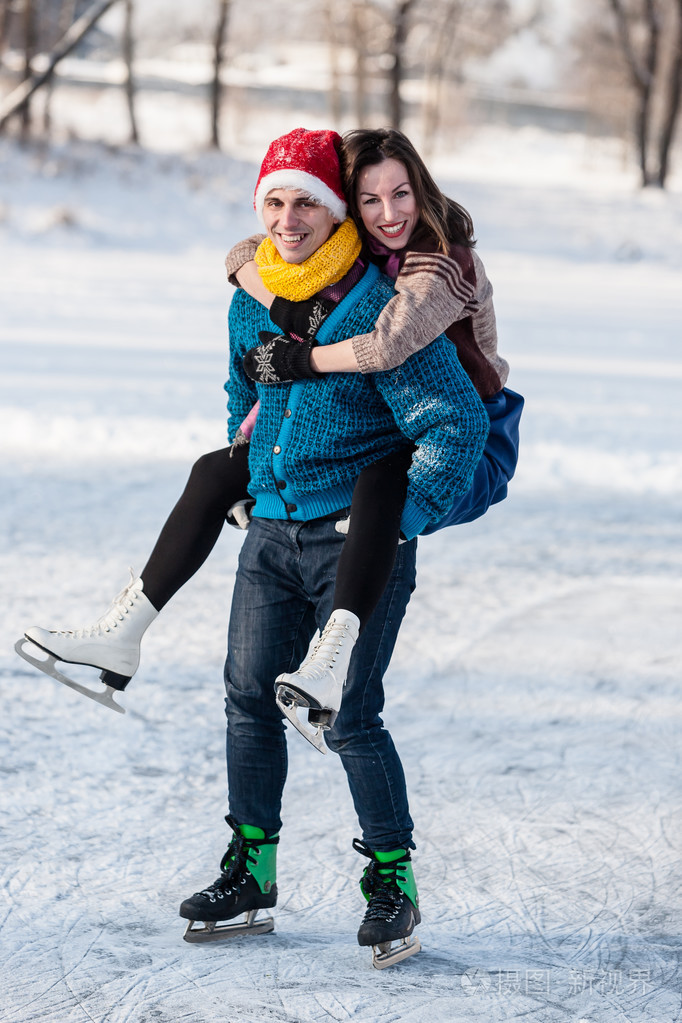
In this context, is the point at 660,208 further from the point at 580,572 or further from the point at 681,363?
the point at 580,572

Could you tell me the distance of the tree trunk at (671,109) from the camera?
28.9 metres

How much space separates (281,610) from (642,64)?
31702 mm

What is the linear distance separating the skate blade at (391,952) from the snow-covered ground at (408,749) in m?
0.03

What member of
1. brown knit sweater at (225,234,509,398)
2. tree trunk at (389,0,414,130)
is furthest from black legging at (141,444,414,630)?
tree trunk at (389,0,414,130)

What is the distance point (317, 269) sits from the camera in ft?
7.98

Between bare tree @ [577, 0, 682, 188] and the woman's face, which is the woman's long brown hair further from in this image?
bare tree @ [577, 0, 682, 188]

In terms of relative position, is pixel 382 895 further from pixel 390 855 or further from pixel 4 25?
pixel 4 25

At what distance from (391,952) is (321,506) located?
99 centimetres

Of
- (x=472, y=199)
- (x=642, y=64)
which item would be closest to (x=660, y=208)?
(x=472, y=199)

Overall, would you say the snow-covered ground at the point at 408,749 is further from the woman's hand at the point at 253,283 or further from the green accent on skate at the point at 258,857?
the woman's hand at the point at 253,283

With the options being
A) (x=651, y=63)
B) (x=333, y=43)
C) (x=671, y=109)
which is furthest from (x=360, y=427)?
(x=333, y=43)

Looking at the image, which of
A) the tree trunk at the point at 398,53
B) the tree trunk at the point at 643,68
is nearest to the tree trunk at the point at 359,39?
the tree trunk at the point at 398,53

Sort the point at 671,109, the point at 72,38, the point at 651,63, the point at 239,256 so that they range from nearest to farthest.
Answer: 1. the point at 239,256
2. the point at 72,38
3. the point at 671,109
4. the point at 651,63

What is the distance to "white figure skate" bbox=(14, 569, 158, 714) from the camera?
2523 millimetres
